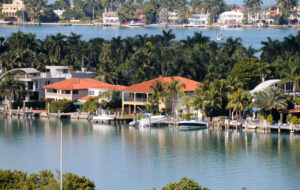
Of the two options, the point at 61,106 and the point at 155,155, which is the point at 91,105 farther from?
the point at 155,155

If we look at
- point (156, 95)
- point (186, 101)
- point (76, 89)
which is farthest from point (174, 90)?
point (76, 89)

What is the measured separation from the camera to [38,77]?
107125 millimetres

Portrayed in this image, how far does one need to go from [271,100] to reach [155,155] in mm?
18352

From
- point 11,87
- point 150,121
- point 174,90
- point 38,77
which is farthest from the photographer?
point 38,77

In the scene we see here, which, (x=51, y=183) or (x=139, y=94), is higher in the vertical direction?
(x=139, y=94)

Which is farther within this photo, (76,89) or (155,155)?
(76,89)

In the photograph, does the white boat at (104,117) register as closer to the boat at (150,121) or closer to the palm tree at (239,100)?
the boat at (150,121)

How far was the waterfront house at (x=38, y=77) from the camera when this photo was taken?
106 meters

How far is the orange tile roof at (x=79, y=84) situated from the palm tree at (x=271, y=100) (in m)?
21.3

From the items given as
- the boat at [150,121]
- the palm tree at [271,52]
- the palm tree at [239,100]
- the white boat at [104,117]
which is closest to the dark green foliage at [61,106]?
the white boat at [104,117]

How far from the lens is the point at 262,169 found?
6506cm

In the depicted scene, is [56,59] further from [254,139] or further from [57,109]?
[254,139]

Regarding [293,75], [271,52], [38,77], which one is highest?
[271,52]

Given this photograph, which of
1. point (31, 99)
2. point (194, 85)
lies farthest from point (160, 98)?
point (31, 99)
